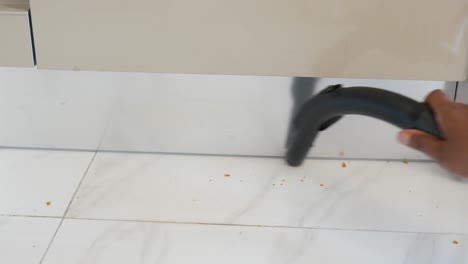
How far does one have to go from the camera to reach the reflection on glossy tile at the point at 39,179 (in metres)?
0.73

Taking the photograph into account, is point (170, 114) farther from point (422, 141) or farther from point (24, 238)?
point (422, 141)

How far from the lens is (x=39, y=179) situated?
78 centimetres

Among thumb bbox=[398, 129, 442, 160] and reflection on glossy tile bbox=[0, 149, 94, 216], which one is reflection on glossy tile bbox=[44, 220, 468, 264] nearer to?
reflection on glossy tile bbox=[0, 149, 94, 216]

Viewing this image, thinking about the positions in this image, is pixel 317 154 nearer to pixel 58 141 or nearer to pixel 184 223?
pixel 184 223

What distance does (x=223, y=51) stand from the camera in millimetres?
671

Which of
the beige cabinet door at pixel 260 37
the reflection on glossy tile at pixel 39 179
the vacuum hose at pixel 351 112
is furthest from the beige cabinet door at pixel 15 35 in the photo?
the vacuum hose at pixel 351 112

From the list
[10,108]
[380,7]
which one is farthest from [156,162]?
[380,7]

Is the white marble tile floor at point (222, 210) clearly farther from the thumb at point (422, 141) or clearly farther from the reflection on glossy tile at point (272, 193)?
the thumb at point (422, 141)

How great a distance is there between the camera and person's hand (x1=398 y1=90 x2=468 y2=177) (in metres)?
0.51

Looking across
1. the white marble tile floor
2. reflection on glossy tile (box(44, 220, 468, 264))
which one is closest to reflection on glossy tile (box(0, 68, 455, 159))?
the white marble tile floor

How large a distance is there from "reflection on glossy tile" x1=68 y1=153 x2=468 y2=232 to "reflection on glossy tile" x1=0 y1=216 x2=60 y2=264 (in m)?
0.04

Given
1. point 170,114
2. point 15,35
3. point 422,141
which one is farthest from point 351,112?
point 15,35

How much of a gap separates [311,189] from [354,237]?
0.10 meters

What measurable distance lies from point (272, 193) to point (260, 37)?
22 cm
